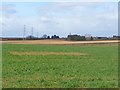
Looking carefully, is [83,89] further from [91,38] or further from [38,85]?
[91,38]

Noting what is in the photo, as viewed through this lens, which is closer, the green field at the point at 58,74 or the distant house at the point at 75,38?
the green field at the point at 58,74

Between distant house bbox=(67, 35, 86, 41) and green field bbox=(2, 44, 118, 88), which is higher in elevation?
distant house bbox=(67, 35, 86, 41)

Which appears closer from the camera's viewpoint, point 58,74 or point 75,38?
point 58,74

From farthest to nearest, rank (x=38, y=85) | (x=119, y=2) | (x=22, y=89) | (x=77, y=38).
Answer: (x=77, y=38) → (x=119, y=2) → (x=38, y=85) → (x=22, y=89)

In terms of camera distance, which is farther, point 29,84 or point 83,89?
point 29,84

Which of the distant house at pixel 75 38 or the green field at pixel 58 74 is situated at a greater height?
the distant house at pixel 75 38

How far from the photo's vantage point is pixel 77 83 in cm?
1305

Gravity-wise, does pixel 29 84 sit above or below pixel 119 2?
below

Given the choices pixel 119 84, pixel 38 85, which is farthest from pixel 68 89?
pixel 119 84

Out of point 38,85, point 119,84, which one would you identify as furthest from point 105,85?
point 38,85

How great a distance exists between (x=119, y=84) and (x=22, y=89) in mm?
3820

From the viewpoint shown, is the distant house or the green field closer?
the green field

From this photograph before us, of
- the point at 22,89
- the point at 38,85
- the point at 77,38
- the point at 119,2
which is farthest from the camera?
the point at 77,38

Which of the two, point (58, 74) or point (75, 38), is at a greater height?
point (75, 38)
